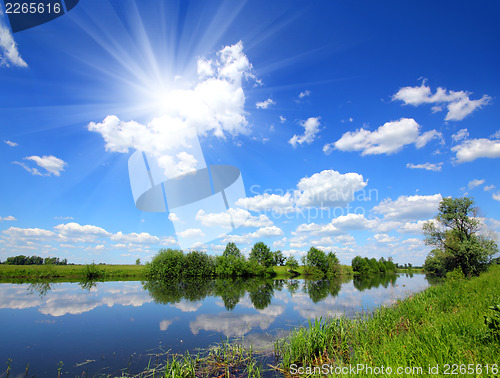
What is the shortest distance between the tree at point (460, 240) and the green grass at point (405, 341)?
24.7 meters

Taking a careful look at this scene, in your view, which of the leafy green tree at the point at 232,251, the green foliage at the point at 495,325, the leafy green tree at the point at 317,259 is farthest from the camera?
the leafy green tree at the point at 317,259

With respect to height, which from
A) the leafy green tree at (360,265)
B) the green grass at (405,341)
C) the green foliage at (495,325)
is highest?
the green foliage at (495,325)

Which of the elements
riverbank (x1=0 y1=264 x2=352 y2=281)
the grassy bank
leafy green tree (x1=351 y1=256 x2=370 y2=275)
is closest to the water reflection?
leafy green tree (x1=351 y1=256 x2=370 y2=275)

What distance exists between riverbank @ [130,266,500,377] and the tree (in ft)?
81.0

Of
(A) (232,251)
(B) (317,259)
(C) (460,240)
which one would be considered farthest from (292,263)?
(C) (460,240)

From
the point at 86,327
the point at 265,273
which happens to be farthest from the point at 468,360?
the point at 265,273

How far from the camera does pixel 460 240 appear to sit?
33.1 m

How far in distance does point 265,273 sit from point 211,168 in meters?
70.6

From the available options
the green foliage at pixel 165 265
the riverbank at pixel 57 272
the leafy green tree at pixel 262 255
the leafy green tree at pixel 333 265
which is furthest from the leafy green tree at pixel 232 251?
the leafy green tree at pixel 333 265

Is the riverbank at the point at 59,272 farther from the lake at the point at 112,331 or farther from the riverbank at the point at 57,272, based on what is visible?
the lake at the point at 112,331

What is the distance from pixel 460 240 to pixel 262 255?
6046cm

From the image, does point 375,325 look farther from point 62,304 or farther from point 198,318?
point 62,304

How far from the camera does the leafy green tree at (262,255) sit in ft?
273

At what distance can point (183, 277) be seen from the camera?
205ft
